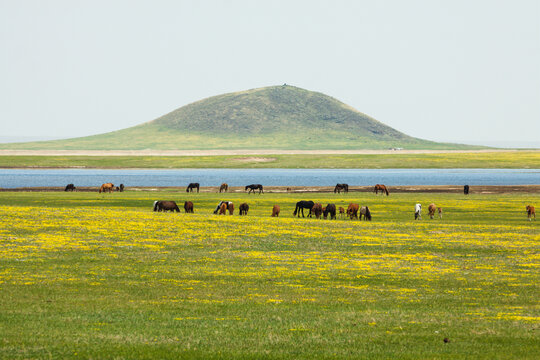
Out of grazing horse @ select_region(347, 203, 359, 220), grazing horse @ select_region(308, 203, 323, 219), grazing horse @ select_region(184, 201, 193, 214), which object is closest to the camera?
grazing horse @ select_region(347, 203, 359, 220)

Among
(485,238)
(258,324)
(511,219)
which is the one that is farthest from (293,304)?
(511,219)

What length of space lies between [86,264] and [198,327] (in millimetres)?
13680

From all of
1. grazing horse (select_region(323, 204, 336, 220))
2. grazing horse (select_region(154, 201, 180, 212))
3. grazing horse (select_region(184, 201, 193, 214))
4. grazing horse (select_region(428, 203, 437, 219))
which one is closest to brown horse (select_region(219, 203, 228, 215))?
grazing horse (select_region(184, 201, 193, 214))

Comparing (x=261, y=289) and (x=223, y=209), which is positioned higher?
(x=261, y=289)

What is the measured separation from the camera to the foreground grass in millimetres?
15664

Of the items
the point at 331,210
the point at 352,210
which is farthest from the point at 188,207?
the point at 352,210

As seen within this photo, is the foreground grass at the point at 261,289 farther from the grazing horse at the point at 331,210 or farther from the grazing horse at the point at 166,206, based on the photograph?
the grazing horse at the point at 166,206

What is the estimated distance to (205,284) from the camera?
25.0 meters

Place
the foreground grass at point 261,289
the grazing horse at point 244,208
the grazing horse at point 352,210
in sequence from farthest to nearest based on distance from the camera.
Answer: the grazing horse at point 244,208 → the grazing horse at point 352,210 → the foreground grass at point 261,289

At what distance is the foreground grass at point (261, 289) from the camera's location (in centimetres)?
1566

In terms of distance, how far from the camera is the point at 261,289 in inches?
947

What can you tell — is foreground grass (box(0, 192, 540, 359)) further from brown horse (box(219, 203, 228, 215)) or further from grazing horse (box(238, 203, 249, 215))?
brown horse (box(219, 203, 228, 215))

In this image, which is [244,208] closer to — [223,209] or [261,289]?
[223,209]

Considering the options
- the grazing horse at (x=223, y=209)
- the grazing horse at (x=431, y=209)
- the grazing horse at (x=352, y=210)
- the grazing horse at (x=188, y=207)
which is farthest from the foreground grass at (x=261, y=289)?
the grazing horse at (x=188, y=207)
